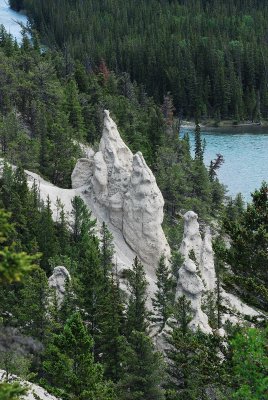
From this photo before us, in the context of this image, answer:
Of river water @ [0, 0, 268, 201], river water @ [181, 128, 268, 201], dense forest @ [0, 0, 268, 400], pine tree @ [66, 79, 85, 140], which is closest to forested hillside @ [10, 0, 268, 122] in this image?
dense forest @ [0, 0, 268, 400]

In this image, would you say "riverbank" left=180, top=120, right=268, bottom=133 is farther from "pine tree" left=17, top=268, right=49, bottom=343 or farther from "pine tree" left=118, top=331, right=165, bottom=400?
"pine tree" left=118, top=331, right=165, bottom=400

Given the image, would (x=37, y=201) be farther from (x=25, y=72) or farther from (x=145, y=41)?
(x=145, y=41)

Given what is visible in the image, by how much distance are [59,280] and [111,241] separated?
9051 mm

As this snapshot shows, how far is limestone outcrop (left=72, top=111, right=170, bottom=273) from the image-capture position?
170 feet

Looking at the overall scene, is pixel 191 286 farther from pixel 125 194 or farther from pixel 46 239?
pixel 125 194

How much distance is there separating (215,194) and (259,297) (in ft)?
163

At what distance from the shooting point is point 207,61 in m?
152

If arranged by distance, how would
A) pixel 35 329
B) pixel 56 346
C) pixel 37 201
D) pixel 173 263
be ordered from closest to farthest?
pixel 56 346
pixel 35 329
pixel 173 263
pixel 37 201

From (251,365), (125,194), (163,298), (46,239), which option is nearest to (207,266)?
(125,194)

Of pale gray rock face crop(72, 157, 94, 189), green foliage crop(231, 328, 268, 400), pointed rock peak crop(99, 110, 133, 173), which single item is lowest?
green foliage crop(231, 328, 268, 400)

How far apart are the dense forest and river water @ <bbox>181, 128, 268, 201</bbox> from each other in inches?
193

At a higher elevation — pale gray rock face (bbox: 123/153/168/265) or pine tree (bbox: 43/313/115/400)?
pale gray rock face (bbox: 123/153/168/265)

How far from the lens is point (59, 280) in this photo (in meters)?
41.1

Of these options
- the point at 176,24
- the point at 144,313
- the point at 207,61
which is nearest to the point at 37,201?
the point at 144,313
